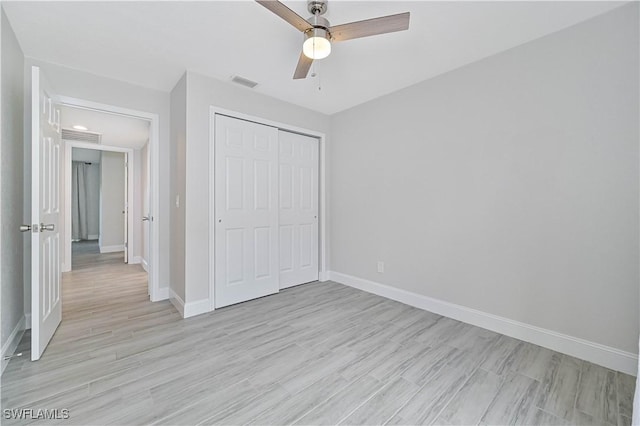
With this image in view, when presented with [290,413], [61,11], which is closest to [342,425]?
[290,413]

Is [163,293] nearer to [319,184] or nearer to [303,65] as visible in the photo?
[319,184]

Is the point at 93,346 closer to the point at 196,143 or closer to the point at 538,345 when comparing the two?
the point at 196,143

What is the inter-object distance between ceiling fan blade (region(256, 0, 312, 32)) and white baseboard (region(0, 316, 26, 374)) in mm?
2841

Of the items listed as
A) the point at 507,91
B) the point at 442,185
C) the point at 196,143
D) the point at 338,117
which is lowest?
the point at 442,185

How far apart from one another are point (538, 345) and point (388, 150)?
7.64ft

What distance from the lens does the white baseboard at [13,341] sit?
184 centimetres

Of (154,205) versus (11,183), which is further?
(154,205)

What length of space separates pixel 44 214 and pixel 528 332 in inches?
156

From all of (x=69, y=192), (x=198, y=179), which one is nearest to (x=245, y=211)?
(x=198, y=179)

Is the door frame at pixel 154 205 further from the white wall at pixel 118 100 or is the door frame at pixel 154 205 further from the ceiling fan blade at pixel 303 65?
the ceiling fan blade at pixel 303 65

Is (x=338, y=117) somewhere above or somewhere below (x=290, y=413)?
above

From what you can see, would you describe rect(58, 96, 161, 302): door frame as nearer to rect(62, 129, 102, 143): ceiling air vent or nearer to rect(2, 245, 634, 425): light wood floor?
rect(2, 245, 634, 425): light wood floor

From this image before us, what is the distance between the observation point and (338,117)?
392 centimetres

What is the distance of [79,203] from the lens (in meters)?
8.14
